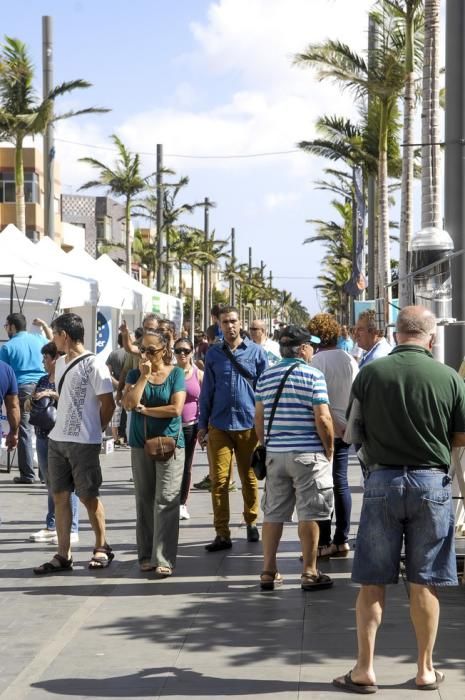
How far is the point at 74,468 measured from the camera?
8.84 meters

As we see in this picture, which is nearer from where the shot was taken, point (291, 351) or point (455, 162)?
point (291, 351)

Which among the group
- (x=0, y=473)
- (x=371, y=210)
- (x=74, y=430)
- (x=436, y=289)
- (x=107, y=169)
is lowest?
(x=0, y=473)

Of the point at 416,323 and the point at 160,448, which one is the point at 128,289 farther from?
the point at 416,323

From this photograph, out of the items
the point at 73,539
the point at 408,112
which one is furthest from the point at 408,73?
the point at 73,539

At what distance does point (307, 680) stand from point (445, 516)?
3.42 feet

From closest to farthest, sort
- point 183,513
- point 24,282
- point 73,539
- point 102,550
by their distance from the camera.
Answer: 1. point 102,550
2. point 73,539
3. point 183,513
4. point 24,282

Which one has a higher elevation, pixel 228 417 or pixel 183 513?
pixel 228 417

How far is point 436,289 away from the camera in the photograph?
920 centimetres

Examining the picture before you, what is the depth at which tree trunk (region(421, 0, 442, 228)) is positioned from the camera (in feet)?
56.6

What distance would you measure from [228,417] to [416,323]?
4.13 meters

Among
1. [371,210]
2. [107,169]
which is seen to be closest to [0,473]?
[371,210]

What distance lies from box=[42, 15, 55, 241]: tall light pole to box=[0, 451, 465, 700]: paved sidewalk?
1818 cm

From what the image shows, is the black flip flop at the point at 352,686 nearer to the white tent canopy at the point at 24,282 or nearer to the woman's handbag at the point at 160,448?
the woman's handbag at the point at 160,448

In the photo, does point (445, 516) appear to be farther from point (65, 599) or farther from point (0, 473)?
point (0, 473)
